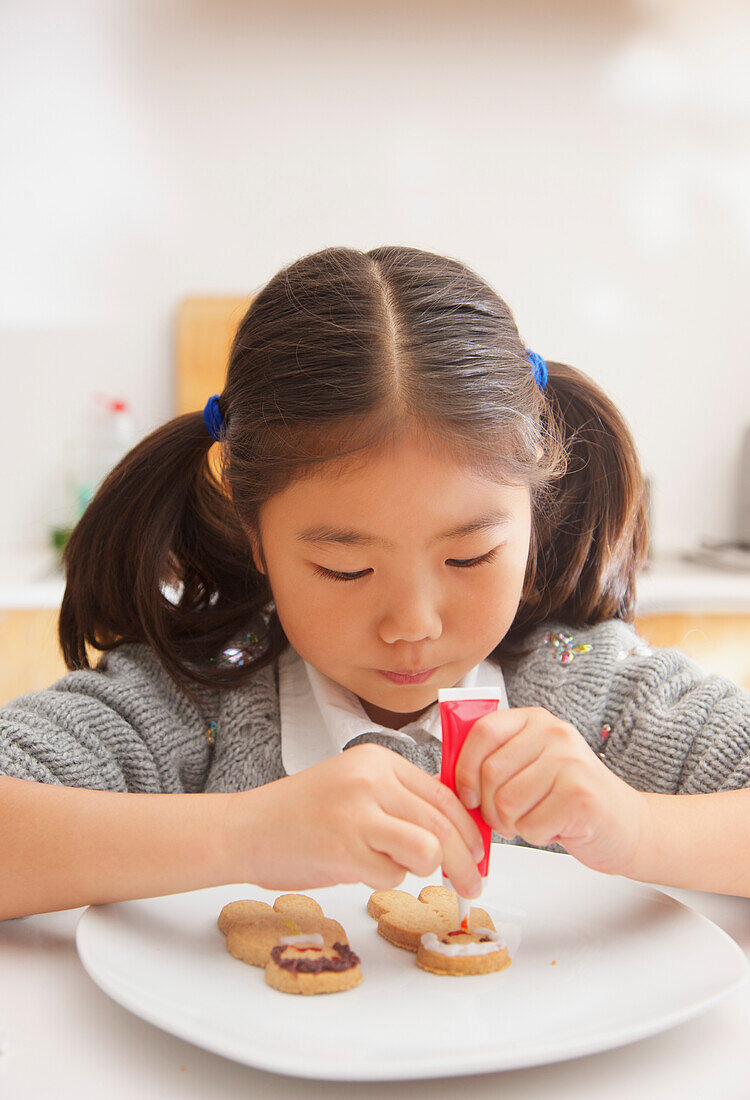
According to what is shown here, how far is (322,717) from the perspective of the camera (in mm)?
853

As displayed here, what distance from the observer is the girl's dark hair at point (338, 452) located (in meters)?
0.71

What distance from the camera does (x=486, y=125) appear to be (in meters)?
2.21

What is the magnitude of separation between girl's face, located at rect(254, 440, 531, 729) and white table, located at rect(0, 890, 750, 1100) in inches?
11.3

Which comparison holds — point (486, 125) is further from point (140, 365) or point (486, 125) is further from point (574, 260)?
point (140, 365)

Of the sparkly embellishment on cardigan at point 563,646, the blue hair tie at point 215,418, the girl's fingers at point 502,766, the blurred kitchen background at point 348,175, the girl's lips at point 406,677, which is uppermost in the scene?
the blurred kitchen background at point 348,175

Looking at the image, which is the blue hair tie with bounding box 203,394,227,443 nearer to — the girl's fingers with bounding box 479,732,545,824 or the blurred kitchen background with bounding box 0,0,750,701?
the girl's fingers with bounding box 479,732,545,824

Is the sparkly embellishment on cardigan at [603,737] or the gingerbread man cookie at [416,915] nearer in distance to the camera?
the gingerbread man cookie at [416,915]

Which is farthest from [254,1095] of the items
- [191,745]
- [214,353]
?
[214,353]

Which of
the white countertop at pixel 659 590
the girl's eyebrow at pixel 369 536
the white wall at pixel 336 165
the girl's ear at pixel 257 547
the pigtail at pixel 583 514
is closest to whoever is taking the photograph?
the girl's eyebrow at pixel 369 536

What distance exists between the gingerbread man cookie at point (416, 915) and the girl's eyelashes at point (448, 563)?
8.0 inches

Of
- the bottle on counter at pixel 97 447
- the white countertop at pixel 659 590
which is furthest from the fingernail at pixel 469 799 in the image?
the bottle on counter at pixel 97 447

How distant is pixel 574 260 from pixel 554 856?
1863mm

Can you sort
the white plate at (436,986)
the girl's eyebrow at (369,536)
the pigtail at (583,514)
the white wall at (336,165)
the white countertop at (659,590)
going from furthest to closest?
1. the white wall at (336,165)
2. the white countertop at (659,590)
3. the pigtail at (583,514)
4. the girl's eyebrow at (369,536)
5. the white plate at (436,986)

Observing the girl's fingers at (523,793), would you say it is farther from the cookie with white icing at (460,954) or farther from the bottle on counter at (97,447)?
the bottle on counter at (97,447)
